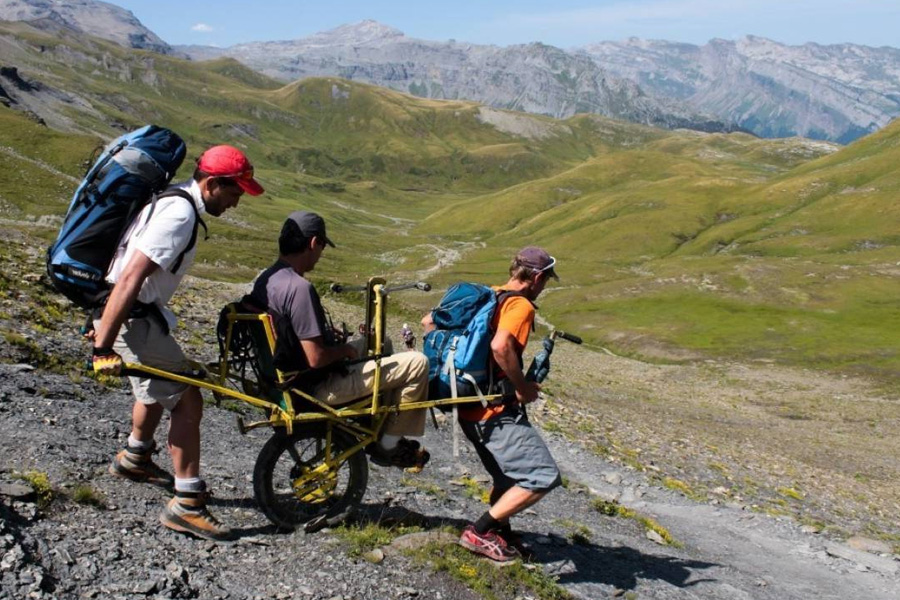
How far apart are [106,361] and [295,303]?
2.20 metres

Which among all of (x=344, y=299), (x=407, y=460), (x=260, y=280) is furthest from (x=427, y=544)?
(x=344, y=299)

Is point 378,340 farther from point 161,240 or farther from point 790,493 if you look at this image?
point 790,493

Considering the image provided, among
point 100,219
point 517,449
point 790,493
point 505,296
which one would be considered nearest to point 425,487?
point 517,449

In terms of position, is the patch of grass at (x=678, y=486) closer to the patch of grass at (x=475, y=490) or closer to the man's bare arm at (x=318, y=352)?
the patch of grass at (x=475, y=490)

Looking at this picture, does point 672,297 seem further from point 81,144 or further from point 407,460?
point 81,144

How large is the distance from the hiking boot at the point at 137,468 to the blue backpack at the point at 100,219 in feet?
9.44

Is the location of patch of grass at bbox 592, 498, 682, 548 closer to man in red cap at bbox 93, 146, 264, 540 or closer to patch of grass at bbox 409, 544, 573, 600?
patch of grass at bbox 409, 544, 573, 600

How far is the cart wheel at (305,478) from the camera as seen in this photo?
30.9ft

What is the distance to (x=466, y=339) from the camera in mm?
9617

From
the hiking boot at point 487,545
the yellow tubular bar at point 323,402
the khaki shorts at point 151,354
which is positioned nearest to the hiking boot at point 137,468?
the khaki shorts at point 151,354

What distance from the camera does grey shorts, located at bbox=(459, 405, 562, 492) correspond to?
31.6 ft

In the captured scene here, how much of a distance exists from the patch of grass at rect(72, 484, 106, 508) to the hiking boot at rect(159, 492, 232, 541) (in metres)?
0.87

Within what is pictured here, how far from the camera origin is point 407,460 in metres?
10.0

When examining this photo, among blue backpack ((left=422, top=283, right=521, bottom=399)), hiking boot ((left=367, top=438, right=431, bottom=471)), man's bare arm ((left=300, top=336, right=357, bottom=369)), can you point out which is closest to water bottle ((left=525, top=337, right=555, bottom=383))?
blue backpack ((left=422, top=283, right=521, bottom=399))
